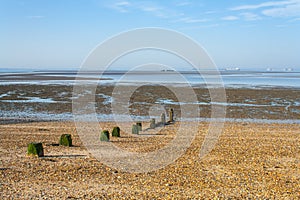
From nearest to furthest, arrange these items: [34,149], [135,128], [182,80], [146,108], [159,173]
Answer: [159,173]
[34,149]
[135,128]
[146,108]
[182,80]

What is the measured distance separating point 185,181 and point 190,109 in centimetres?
1856

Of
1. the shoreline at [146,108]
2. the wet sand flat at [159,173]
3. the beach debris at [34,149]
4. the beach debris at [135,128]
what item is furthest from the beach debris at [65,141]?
the shoreline at [146,108]

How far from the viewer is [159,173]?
1026cm

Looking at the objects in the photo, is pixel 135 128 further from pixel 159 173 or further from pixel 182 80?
pixel 182 80

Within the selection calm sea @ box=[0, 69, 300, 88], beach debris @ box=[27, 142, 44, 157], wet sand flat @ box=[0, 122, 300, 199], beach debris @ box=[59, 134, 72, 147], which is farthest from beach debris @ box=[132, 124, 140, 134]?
calm sea @ box=[0, 69, 300, 88]

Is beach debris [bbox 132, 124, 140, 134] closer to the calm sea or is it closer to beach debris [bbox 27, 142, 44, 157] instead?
beach debris [bbox 27, 142, 44, 157]

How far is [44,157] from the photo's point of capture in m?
11.9

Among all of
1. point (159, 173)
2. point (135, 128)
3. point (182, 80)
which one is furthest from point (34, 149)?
point (182, 80)

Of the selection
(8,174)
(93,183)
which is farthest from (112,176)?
(8,174)

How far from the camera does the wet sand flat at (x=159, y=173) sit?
8.53m

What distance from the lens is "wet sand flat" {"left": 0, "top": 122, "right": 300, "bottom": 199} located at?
8.53 metres

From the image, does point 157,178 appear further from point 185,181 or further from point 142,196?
point 142,196

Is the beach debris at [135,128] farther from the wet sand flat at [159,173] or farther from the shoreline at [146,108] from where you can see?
the shoreline at [146,108]

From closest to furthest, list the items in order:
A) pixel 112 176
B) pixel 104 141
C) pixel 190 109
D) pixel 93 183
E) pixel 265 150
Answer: pixel 93 183, pixel 112 176, pixel 265 150, pixel 104 141, pixel 190 109
